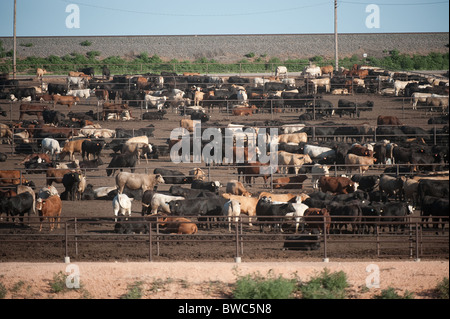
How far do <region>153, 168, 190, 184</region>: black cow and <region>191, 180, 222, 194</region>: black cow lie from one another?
0.70 meters

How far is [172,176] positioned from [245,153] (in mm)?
3824

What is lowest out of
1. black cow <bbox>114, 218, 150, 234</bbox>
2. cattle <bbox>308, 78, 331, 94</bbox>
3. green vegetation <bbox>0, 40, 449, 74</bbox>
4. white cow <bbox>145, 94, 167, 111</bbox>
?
black cow <bbox>114, 218, 150, 234</bbox>

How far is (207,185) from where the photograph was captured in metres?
17.7

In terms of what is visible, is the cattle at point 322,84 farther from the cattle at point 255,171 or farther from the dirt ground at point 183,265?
the dirt ground at point 183,265

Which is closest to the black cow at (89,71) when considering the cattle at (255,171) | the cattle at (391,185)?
the cattle at (255,171)

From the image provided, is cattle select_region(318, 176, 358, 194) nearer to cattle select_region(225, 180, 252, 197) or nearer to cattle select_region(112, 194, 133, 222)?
cattle select_region(225, 180, 252, 197)

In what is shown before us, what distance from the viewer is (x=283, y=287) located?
8891 mm

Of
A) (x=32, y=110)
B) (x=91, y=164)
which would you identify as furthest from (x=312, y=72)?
(x=91, y=164)

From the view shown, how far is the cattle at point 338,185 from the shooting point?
687 inches

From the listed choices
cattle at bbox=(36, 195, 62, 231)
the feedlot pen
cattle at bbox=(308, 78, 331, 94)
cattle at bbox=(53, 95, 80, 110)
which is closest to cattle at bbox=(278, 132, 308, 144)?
the feedlot pen

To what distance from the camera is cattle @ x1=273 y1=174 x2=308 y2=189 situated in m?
18.0

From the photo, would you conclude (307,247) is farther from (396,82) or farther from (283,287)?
(396,82)

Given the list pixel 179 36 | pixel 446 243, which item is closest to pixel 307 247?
pixel 446 243

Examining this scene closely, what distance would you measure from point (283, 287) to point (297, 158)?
1228 centimetres
